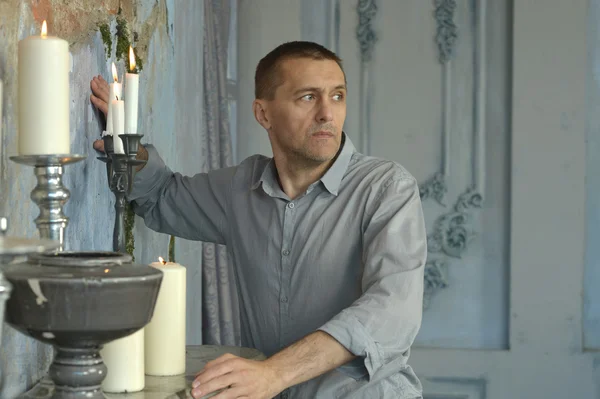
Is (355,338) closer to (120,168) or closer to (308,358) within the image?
(308,358)

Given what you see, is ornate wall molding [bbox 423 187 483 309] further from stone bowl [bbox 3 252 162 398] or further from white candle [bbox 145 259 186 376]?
stone bowl [bbox 3 252 162 398]

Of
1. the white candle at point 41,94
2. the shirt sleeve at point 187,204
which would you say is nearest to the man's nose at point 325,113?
the shirt sleeve at point 187,204

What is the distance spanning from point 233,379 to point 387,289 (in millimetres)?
418

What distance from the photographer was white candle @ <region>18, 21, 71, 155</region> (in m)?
0.90

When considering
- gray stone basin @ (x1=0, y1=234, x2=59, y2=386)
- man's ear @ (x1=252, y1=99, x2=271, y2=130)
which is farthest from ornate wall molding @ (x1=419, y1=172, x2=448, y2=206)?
gray stone basin @ (x1=0, y1=234, x2=59, y2=386)

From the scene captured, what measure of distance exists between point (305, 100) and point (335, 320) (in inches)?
26.2

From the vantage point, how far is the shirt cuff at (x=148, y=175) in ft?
5.83

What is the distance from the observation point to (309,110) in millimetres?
1896

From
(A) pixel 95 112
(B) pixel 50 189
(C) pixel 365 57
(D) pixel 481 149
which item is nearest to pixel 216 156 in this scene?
(C) pixel 365 57

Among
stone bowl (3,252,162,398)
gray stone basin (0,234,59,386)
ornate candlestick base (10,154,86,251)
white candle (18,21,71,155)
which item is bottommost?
stone bowl (3,252,162,398)

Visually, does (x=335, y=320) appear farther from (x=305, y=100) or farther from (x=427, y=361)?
(x=427, y=361)

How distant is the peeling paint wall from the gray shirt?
14cm

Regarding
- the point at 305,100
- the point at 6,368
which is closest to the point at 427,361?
the point at 305,100

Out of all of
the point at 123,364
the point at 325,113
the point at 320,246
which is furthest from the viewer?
the point at 325,113
